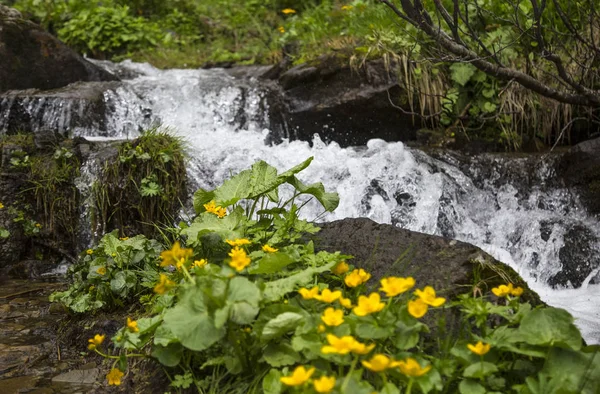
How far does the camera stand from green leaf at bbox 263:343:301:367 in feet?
6.11

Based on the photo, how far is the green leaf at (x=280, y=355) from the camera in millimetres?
1863

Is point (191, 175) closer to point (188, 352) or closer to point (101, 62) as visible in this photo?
point (188, 352)

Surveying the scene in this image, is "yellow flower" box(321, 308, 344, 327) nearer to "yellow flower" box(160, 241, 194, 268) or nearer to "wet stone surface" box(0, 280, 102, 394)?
"yellow flower" box(160, 241, 194, 268)

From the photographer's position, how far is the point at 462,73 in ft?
20.0

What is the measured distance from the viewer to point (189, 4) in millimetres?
11445

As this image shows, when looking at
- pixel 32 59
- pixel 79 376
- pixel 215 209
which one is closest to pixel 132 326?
pixel 79 376

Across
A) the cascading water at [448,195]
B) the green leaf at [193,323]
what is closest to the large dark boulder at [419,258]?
the green leaf at [193,323]

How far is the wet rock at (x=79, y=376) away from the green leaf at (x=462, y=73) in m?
4.74

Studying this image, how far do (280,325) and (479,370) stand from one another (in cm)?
60

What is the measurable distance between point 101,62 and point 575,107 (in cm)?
672

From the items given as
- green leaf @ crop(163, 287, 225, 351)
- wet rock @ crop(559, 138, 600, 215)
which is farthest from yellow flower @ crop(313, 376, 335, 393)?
wet rock @ crop(559, 138, 600, 215)

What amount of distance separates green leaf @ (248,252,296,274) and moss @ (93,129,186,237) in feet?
9.13

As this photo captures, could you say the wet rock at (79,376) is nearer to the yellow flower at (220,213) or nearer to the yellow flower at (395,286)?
the yellow flower at (220,213)

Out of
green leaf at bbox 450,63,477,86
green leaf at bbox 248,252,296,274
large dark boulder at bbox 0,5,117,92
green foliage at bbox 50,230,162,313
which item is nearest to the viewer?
green leaf at bbox 248,252,296,274
